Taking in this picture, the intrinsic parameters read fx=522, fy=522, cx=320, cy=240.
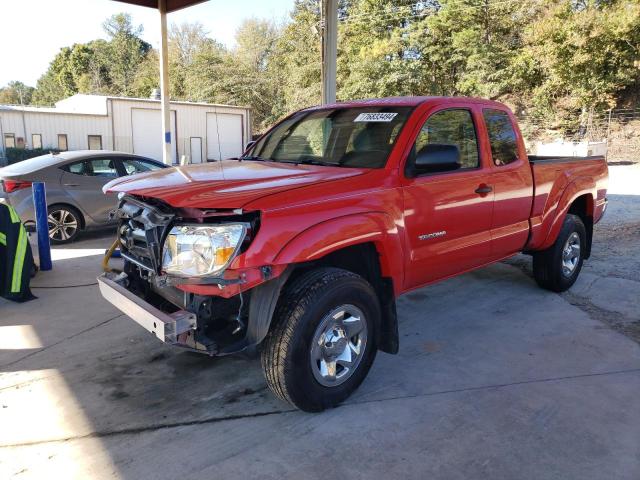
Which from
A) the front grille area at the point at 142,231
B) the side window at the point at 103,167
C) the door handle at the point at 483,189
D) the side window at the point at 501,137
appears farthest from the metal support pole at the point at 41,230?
the side window at the point at 501,137

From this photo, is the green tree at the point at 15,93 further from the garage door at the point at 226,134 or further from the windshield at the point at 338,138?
the windshield at the point at 338,138

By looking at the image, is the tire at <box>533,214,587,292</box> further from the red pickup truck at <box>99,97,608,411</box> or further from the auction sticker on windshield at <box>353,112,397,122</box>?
the auction sticker on windshield at <box>353,112,397,122</box>

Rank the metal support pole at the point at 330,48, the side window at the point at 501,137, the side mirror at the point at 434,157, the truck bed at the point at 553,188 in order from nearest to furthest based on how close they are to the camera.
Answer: the side mirror at the point at 434,157 < the side window at the point at 501,137 < the truck bed at the point at 553,188 < the metal support pole at the point at 330,48

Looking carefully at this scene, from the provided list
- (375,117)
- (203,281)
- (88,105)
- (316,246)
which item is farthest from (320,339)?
(88,105)

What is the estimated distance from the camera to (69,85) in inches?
2913

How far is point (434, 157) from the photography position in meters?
3.75

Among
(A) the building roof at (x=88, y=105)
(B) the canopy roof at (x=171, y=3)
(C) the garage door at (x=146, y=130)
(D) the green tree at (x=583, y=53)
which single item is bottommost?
(C) the garage door at (x=146, y=130)

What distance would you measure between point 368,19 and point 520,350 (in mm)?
34434

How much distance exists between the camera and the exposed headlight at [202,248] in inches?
113

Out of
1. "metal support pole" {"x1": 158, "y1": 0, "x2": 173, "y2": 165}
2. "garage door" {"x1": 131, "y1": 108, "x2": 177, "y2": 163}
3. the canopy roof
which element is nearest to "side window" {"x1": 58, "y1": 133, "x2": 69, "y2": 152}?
"garage door" {"x1": 131, "y1": 108, "x2": 177, "y2": 163}

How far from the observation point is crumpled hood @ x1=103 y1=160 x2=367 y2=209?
9.68 ft

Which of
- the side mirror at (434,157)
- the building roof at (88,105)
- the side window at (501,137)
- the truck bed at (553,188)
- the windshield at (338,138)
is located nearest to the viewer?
the side mirror at (434,157)

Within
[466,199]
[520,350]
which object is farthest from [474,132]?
[520,350]

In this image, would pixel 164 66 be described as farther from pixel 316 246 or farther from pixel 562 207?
pixel 316 246
